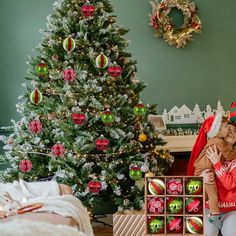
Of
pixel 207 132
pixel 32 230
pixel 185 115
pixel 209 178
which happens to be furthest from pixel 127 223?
pixel 185 115

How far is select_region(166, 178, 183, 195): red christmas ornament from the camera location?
355 cm

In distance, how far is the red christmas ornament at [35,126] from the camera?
4372 mm

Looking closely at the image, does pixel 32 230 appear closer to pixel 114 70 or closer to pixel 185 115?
pixel 114 70

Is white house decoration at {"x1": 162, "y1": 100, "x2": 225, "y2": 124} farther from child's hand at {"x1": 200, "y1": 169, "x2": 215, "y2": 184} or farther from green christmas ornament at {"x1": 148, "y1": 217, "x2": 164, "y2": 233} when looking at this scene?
green christmas ornament at {"x1": 148, "y1": 217, "x2": 164, "y2": 233}

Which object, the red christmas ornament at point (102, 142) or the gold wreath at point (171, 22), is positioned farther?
the gold wreath at point (171, 22)

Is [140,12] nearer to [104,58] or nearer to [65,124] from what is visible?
[104,58]

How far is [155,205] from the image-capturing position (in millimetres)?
3551

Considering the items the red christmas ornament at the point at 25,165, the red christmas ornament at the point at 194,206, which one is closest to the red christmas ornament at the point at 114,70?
the red christmas ornament at the point at 25,165

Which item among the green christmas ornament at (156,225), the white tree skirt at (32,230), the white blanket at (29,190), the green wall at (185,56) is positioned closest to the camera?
the white tree skirt at (32,230)

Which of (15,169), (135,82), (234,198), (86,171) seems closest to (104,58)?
(135,82)

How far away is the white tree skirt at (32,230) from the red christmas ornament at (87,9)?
2.61 metres

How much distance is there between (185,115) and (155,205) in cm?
246

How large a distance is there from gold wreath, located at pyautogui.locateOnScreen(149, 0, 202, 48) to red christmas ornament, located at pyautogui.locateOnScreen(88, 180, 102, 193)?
235cm

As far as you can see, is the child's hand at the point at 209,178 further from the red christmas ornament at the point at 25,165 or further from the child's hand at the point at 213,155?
the red christmas ornament at the point at 25,165
